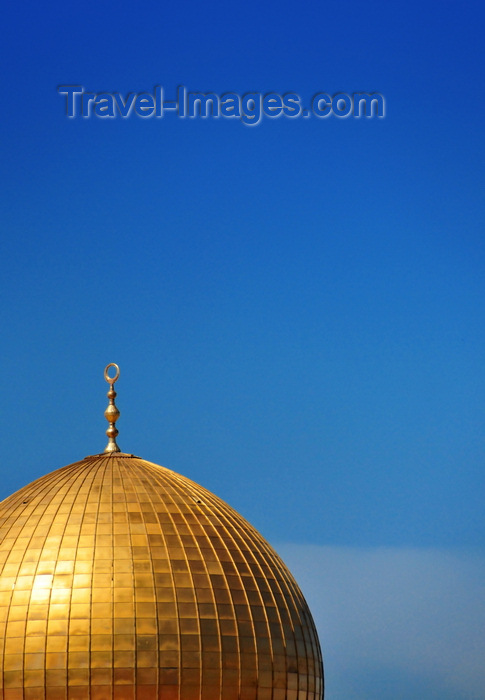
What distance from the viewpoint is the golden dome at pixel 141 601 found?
158ft

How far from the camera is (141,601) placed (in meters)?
48.8

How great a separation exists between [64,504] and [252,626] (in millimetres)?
5303

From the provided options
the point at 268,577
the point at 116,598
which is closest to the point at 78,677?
the point at 116,598

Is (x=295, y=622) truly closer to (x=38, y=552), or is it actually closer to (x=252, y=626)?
(x=252, y=626)

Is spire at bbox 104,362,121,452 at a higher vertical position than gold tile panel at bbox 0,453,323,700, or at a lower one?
higher

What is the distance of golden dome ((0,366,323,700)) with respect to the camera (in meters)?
48.2

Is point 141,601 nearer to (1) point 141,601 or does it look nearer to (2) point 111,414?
(1) point 141,601

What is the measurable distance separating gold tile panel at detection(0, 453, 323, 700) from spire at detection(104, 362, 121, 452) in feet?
6.83

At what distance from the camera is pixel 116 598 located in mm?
48812

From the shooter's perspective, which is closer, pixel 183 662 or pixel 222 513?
pixel 183 662

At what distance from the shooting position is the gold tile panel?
158ft

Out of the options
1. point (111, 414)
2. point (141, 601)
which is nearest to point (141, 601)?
point (141, 601)

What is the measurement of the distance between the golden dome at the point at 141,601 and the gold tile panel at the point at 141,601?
2cm

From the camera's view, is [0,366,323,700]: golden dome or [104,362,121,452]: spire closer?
[0,366,323,700]: golden dome
